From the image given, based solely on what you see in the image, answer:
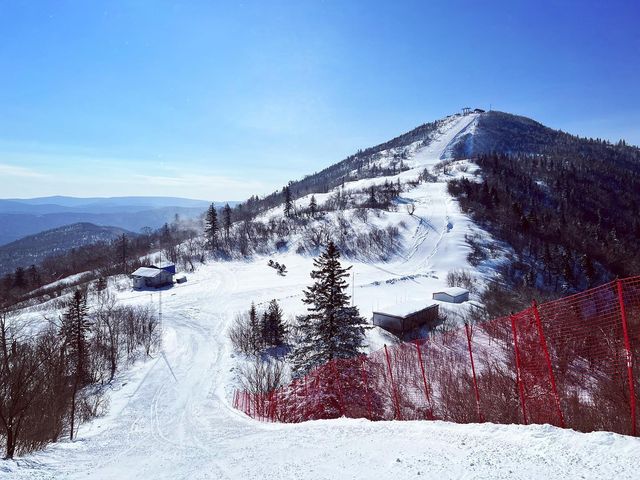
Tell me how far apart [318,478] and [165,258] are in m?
112

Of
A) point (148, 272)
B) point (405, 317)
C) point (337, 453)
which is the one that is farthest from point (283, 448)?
point (148, 272)

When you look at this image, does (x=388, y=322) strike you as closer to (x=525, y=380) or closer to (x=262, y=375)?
(x=262, y=375)

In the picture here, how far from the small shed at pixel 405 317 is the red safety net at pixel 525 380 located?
44.9 feet

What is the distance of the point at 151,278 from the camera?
8012 centimetres

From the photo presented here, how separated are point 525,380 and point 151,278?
79998mm

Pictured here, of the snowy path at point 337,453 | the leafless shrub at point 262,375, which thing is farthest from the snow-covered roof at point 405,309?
the snowy path at point 337,453

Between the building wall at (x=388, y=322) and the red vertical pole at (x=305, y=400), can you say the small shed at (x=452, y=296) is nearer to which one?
the building wall at (x=388, y=322)

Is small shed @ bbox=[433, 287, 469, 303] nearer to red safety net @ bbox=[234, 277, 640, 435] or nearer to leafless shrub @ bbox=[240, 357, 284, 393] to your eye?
red safety net @ bbox=[234, 277, 640, 435]

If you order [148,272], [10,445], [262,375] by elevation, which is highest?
[148,272]

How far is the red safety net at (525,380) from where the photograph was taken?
973 centimetres

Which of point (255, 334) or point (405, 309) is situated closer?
point (255, 334)

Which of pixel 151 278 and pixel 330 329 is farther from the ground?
pixel 151 278

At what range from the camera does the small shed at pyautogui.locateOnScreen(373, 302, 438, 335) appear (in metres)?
53.1

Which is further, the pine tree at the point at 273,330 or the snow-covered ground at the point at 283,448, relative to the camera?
the pine tree at the point at 273,330
